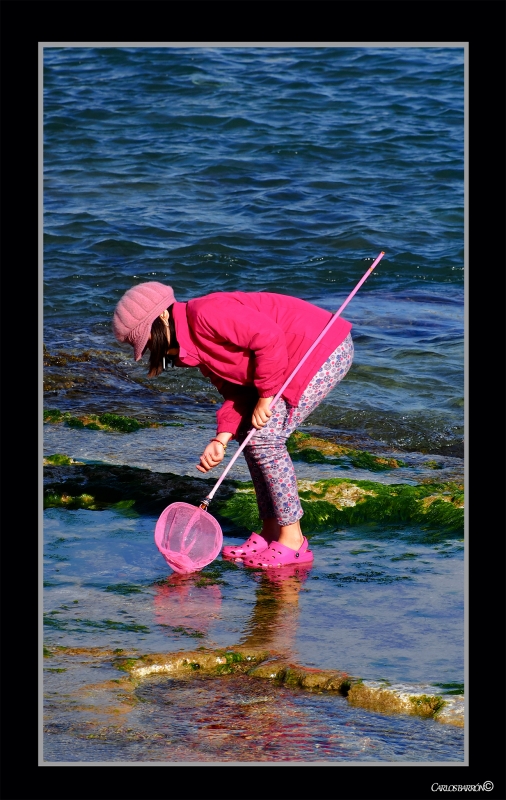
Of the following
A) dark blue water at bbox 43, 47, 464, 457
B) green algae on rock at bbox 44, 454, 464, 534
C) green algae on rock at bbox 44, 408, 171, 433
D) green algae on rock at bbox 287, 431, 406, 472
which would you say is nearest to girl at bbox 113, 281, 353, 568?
green algae on rock at bbox 44, 454, 464, 534

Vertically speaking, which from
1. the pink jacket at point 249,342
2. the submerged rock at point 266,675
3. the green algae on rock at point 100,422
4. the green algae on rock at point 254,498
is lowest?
the green algae on rock at point 100,422

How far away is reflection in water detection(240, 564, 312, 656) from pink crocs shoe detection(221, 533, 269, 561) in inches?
6.9

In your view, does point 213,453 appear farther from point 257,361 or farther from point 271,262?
point 271,262

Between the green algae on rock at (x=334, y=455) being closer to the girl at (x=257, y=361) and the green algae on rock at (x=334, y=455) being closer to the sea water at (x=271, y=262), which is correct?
the sea water at (x=271, y=262)

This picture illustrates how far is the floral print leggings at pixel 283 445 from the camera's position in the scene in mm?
4516

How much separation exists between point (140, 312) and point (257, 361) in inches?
20.2

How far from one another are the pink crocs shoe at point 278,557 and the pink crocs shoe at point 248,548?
49mm

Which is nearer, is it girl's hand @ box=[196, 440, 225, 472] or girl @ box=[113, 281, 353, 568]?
girl @ box=[113, 281, 353, 568]

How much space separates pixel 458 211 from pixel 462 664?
966 centimetres

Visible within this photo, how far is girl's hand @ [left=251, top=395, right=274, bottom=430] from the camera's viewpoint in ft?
14.3

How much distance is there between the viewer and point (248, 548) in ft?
15.4

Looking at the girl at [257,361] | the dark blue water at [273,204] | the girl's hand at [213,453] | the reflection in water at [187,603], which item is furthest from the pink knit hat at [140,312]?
the dark blue water at [273,204]

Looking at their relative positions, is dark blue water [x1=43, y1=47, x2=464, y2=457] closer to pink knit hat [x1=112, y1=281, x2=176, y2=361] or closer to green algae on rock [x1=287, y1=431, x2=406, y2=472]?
green algae on rock [x1=287, y1=431, x2=406, y2=472]
